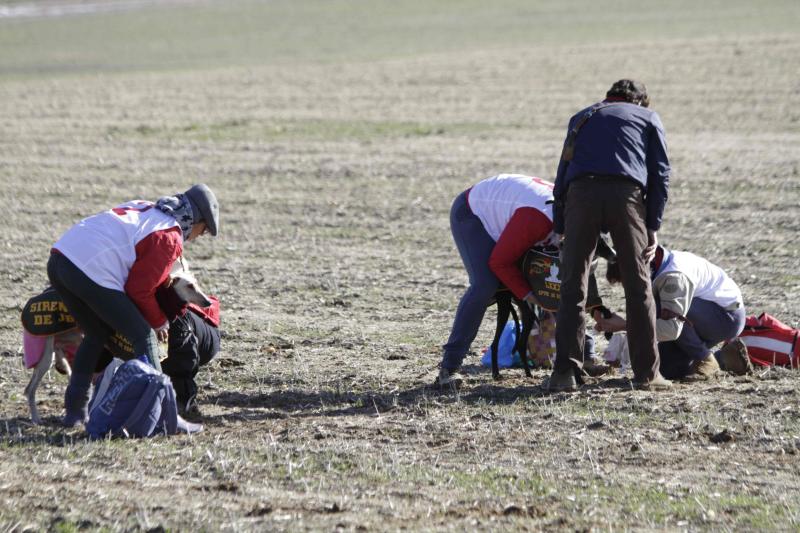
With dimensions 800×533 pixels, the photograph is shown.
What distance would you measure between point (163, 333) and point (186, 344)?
9.0 inches

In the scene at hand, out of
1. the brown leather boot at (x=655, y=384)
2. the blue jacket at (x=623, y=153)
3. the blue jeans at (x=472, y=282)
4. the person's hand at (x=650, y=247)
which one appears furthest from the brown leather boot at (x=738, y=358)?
the blue jeans at (x=472, y=282)

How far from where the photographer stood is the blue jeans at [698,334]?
8.24 meters

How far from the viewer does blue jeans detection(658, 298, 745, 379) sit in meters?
8.24

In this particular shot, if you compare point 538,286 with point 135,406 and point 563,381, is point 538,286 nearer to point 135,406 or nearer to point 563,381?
point 563,381

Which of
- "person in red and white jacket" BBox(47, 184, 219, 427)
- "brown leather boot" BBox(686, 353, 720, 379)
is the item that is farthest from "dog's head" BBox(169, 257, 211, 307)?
"brown leather boot" BBox(686, 353, 720, 379)

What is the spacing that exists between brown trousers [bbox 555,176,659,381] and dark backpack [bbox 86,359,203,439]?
96.0 inches

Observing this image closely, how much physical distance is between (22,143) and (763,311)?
43.9 feet

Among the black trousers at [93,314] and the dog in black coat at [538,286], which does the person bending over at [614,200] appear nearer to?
the dog in black coat at [538,286]

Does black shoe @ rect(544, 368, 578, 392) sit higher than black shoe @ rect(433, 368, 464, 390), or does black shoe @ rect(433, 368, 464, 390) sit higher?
black shoe @ rect(544, 368, 578, 392)

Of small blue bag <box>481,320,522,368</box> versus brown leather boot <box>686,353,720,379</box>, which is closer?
brown leather boot <box>686,353,720,379</box>

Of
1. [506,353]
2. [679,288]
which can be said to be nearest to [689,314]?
[679,288]

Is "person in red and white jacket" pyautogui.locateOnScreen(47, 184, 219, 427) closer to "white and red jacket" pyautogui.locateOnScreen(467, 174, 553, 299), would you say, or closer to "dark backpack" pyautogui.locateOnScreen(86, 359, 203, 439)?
"dark backpack" pyautogui.locateOnScreen(86, 359, 203, 439)

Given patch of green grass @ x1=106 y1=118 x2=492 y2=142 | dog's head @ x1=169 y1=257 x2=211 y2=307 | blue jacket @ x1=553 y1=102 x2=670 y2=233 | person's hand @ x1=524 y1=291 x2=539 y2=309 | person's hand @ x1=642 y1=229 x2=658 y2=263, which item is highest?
blue jacket @ x1=553 y1=102 x2=670 y2=233

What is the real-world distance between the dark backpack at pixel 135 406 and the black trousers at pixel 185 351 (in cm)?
50
